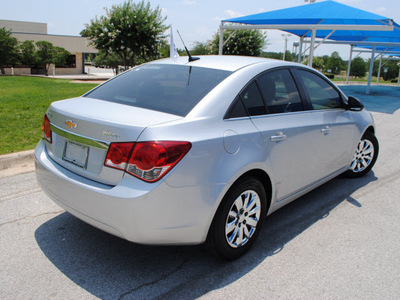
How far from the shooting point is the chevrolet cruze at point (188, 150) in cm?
239

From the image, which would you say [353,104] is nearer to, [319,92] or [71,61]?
[319,92]

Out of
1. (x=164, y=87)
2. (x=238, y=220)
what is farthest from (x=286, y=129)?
(x=164, y=87)

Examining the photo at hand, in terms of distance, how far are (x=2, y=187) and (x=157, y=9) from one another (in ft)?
93.5

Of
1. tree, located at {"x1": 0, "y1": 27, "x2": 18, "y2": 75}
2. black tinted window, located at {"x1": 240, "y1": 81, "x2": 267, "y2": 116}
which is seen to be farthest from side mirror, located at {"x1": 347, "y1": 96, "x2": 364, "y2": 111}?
tree, located at {"x1": 0, "y1": 27, "x2": 18, "y2": 75}

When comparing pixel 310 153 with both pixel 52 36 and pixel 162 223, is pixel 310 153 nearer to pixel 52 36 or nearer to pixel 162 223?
pixel 162 223

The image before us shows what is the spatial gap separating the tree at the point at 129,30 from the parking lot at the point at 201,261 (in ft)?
87.9

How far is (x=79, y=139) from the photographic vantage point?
2678 mm

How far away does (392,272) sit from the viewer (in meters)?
2.95

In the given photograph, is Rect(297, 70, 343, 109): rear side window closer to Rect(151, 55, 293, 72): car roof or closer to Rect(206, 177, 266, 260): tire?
→ Rect(151, 55, 293, 72): car roof

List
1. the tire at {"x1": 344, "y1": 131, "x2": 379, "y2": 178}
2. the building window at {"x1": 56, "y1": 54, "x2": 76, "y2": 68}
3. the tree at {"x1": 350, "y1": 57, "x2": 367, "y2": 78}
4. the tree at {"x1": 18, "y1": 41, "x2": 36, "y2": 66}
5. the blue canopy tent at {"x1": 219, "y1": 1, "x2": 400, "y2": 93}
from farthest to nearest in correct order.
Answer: the tree at {"x1": 350, "y1": 57, "x2": 367, "y2": 78}, the building window at {"x1": 56, "y1": 54, "x2": 76, "y2": 68}, the tree at {"x1": 18, "y1": 41, "x2": 36, "y2": 66}, the blue canopy tent at {"x1": 219, "y1": 1, "x2": 400, "y2": 93}, the tire at {"x1": 344, "y1": 131, "x2": 379, "y2": 178}

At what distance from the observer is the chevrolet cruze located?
7.83 ft

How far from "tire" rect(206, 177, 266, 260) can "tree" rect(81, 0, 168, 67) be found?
91.2 feet

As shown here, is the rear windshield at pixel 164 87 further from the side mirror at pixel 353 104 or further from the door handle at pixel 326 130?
the side mirror at pixel 353 104

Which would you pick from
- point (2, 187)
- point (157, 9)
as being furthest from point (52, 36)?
point (2, 187)
